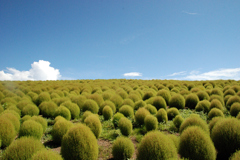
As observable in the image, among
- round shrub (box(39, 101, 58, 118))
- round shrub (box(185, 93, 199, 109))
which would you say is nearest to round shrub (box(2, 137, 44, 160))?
round shrub (box(39, 101, 58, 118))

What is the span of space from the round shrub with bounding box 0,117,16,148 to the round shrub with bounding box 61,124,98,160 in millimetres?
3335

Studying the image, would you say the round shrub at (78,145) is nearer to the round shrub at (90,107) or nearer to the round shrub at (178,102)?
the round shrub at (90,107)

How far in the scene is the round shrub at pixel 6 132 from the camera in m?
6.29

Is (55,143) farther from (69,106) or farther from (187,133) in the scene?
(187,133)

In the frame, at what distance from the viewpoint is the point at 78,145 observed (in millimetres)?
4590

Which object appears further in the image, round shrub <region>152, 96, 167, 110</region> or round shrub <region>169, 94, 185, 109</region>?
round shrub <region>169, 94, 185, 109</region>

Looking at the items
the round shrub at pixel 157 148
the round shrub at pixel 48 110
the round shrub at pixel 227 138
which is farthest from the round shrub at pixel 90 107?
the round shrub at pixel 227 138

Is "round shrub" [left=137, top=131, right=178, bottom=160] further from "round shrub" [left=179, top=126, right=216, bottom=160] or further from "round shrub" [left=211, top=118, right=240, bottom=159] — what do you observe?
"round shrub" [left=211, top=118, right=240, bottom=159]

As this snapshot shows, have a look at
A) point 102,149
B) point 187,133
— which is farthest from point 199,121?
point 102,149

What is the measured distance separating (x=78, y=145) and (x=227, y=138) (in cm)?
490

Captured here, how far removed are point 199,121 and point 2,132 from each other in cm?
Answer: 789

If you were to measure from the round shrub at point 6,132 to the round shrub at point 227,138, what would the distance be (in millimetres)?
7981

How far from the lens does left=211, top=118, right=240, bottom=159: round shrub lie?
17.0 ft

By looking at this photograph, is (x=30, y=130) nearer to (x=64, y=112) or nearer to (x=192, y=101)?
(x=64, y=112)
